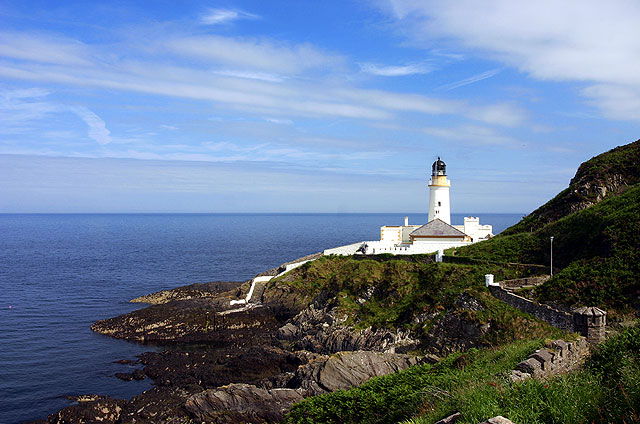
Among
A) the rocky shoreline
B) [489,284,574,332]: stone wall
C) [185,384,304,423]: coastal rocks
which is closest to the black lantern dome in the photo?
the rocky shoreline

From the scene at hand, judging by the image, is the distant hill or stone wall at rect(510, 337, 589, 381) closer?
stone wall at rect(510, 337, 589, 381)

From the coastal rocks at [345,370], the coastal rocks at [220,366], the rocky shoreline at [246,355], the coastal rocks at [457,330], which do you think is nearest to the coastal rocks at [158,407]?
the rocky shoreline at [246,355]

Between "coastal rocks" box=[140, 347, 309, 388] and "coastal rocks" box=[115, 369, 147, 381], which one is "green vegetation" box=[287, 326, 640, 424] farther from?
"coastal rocks" box=[115, 369, 147, 381]

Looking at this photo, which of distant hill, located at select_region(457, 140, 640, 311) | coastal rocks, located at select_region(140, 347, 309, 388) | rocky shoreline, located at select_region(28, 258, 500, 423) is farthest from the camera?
coastal rocks, located at select_region(140, 347, 309, 388)

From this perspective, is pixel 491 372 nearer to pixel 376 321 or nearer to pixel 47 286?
pixel 376 321

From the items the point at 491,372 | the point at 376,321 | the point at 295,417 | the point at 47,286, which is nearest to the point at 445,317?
the point at 376,321

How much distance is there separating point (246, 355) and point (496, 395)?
2566 centimetres

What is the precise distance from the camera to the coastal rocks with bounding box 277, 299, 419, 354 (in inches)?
1222

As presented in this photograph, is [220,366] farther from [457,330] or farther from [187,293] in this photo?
[187,293]

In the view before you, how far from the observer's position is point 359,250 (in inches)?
1951

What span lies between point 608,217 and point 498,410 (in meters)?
30.1

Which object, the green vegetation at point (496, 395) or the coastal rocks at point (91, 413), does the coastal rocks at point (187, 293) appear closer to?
the coastal rocks at point (91, 413)

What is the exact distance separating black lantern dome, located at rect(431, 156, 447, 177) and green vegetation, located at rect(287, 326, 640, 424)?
40325mm

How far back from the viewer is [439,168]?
55.3m
